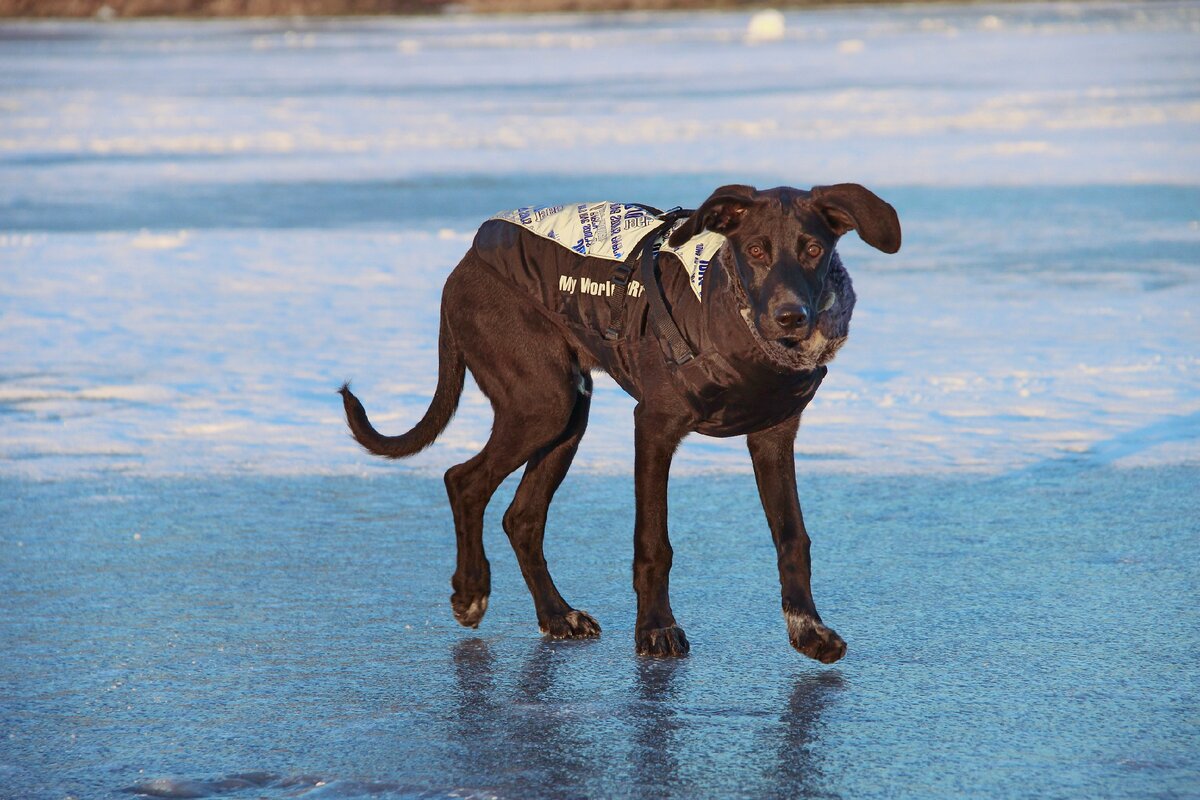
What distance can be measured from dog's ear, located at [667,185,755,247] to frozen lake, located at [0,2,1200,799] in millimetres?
1141

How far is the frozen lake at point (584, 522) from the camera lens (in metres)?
3.85

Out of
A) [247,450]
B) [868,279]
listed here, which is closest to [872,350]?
[868,279]

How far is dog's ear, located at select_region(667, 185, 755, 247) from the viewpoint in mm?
4172

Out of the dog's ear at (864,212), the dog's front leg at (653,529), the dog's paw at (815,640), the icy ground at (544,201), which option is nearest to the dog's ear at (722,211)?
the dog's ear at (864,212)

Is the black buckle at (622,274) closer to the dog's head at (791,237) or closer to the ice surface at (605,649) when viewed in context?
the dog's head at (791,237)

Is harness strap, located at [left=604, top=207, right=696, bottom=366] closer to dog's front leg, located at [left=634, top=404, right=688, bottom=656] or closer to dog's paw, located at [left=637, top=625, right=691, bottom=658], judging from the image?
dog's front leg, located at [left=634, top=404, right=688, bottom=656]

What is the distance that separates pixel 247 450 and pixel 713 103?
18608mm

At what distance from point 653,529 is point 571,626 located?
0.38m

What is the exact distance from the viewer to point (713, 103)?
24.7 meters

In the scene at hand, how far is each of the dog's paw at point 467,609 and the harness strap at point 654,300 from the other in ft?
2.80

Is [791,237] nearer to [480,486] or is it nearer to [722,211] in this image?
[722,211]

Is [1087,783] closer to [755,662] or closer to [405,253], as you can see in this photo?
[755,662]

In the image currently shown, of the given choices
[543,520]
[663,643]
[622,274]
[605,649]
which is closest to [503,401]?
[543,520]

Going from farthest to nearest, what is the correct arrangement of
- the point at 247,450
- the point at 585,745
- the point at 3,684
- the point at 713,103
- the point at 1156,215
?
the point at 713,103
the point at 1156,215
the point at 247,450
the point at 3,684
the point at 585,745
